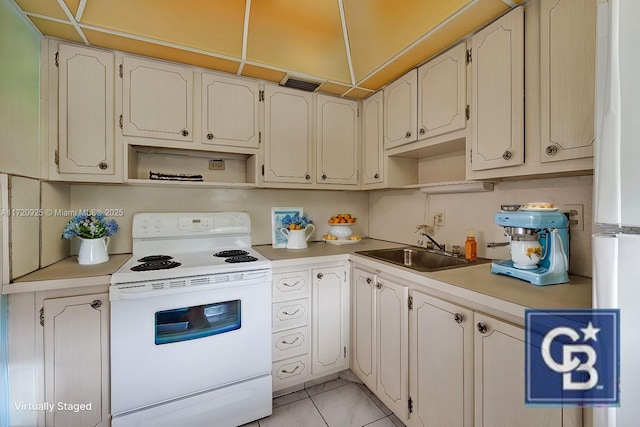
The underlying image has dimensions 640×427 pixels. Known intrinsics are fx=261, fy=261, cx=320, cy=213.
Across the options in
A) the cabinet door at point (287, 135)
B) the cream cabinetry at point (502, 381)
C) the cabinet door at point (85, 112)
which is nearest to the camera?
the cream cabinetry at point (502, 381)

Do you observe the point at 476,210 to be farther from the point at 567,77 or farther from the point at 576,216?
the point at 567,77

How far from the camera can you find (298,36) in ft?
5.84

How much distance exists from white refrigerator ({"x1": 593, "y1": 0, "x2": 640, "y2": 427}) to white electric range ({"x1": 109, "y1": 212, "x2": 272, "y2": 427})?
4.77 feet

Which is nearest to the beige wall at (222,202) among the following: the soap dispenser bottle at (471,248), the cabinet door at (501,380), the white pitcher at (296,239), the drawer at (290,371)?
the white pitcher at (296,239)

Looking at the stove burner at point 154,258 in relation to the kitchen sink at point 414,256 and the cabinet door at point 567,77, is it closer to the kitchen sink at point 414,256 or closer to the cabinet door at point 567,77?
the kitchen sink at point 414,256

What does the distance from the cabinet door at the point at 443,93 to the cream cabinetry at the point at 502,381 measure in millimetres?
1095

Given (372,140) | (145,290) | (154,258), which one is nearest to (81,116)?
(154,258)

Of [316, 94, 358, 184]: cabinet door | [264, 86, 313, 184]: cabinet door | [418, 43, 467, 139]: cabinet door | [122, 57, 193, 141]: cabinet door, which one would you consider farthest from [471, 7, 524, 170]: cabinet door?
[122, 57, 193, 141]: cabinet door

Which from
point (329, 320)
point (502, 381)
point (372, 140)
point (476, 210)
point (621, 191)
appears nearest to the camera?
point (621, 191)

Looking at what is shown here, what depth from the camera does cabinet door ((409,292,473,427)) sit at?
3.63 feet

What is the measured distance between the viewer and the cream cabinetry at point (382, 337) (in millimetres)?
1440

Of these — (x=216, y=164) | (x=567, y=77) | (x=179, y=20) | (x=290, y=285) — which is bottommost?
(x=290, y=285)

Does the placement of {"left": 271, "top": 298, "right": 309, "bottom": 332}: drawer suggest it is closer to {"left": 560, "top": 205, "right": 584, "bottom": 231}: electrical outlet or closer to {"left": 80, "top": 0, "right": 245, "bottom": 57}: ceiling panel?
{"left": 560, "top": 205, "right": 584, "bottom": 231}: electrical outlet

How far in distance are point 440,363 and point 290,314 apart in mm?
928
